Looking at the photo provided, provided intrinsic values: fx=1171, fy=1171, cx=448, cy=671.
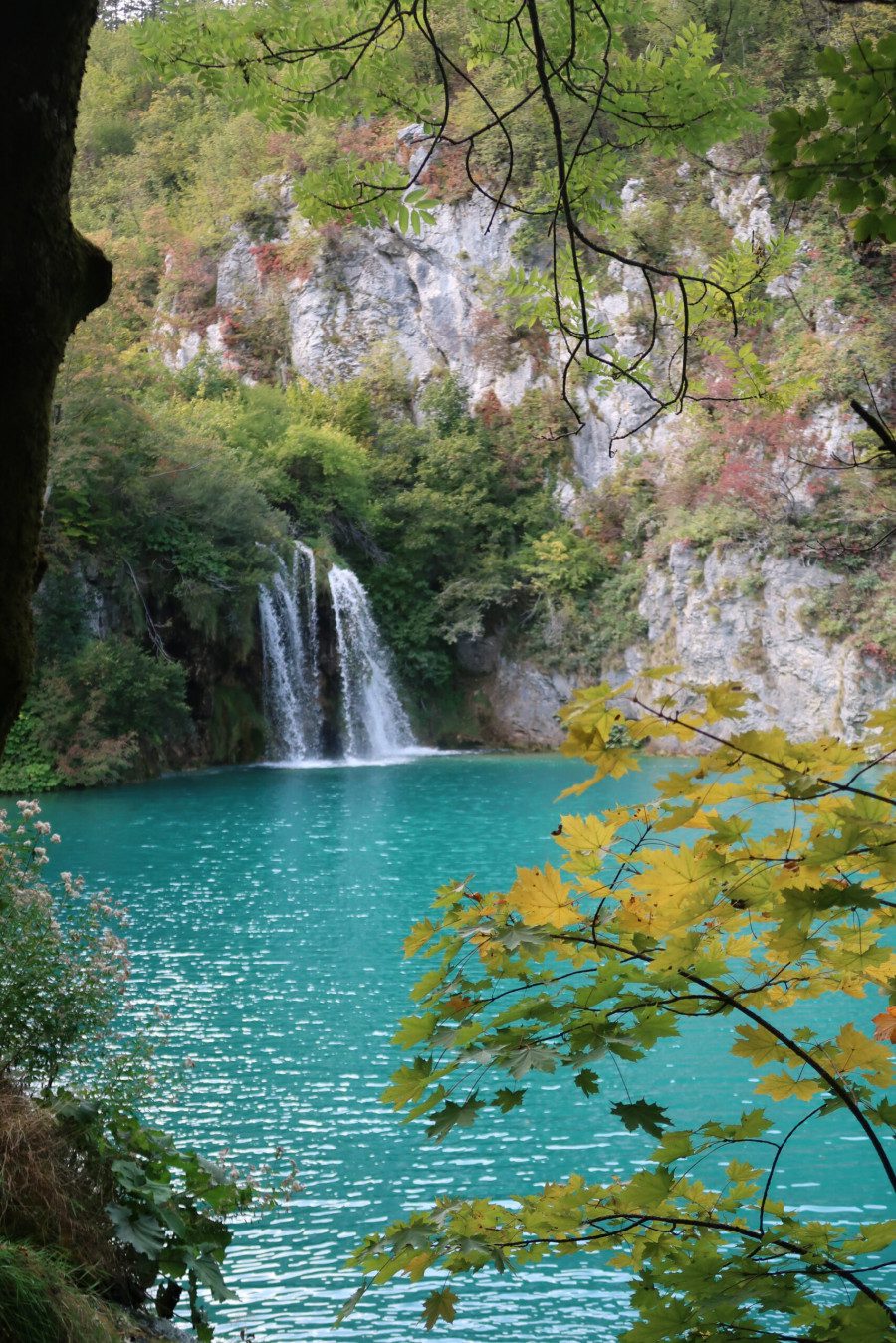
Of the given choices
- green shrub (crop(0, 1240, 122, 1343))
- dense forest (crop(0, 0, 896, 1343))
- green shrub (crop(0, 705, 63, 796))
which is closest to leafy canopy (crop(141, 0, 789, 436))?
dense forest (crop(0, 0, 896, 1343))

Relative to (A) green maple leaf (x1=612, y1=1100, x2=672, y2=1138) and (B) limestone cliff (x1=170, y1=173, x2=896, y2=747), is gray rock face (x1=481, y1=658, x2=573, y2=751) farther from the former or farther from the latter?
(A) green maple leaf (x1=612, y1=1100, x2=672, y2=1138)

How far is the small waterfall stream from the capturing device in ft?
64.2

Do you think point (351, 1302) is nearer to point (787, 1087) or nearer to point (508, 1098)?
point (508, 1098)

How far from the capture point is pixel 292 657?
1973 cm

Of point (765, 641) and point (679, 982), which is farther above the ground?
point (765, 641)

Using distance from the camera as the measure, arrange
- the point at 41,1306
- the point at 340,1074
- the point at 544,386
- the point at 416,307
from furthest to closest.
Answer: the point at 416,307 → the point at 544,386 → the point at 340,1074 → the point at 41,1306

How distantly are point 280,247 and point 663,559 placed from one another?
12.6m

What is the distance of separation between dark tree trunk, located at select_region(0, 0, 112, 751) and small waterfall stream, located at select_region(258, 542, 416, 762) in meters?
18.0

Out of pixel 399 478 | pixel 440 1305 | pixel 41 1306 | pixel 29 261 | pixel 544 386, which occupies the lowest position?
pixel 41 1306

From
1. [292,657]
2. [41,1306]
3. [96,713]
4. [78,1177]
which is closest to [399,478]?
[292,657]

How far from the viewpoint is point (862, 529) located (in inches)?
735

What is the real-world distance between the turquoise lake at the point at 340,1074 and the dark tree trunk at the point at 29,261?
8.77 ft

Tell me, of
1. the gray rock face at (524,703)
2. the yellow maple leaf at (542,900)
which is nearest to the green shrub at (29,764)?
the gray rock face at (524,703)

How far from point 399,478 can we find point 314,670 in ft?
19.4
